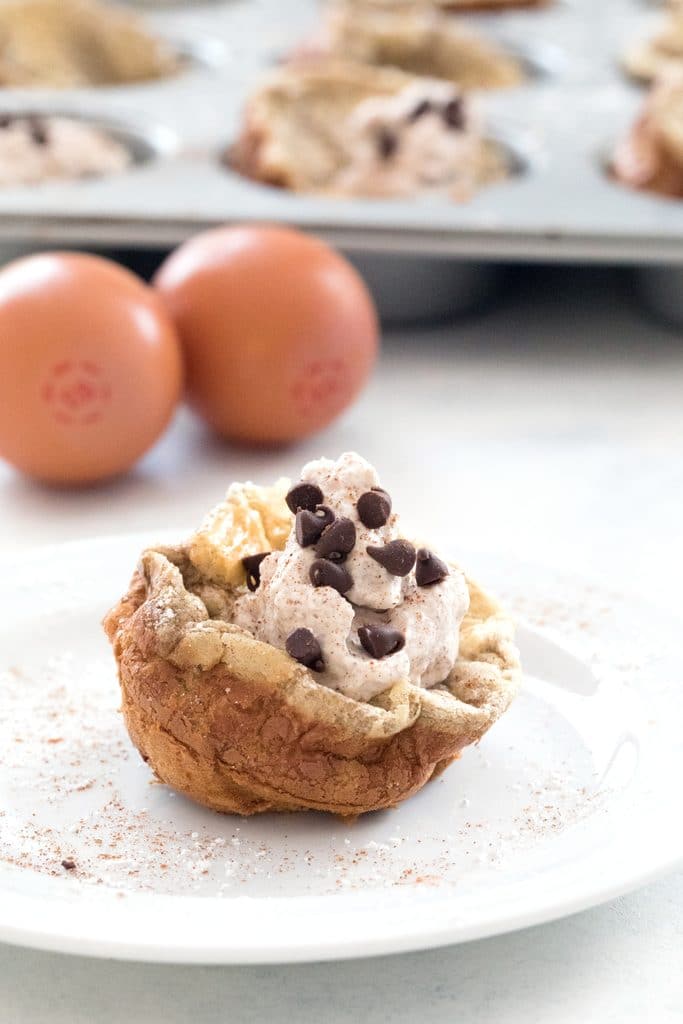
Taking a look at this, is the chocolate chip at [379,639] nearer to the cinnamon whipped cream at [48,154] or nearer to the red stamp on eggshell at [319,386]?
the red stamp on eggshell at [319,386]

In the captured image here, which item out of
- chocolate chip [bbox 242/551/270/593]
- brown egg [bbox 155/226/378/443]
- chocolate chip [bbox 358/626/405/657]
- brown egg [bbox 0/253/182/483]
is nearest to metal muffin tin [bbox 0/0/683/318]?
brown egg [bbox 155/226/378/443]

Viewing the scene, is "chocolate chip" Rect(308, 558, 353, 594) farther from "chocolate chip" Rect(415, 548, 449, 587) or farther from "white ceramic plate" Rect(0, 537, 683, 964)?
"white ceramic plate" Rect(0, 537, 683, 964)

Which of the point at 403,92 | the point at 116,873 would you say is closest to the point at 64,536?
the point at 116,873

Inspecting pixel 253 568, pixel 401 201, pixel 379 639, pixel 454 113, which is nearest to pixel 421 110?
pixel 454 113

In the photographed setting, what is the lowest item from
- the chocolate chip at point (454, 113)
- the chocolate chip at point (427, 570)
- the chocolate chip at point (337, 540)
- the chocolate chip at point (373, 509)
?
the chocolate chip at point (454, 113)

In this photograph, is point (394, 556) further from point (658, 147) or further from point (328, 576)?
point (658, 147)

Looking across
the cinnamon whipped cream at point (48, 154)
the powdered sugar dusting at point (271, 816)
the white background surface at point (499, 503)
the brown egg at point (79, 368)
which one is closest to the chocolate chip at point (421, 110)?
the white background surface at point (499, 503)
